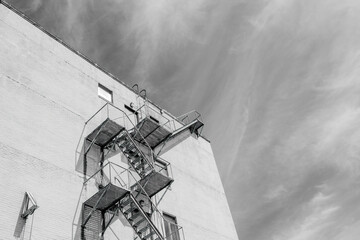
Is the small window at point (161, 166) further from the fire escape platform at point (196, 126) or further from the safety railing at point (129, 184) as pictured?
the fire escape platform at point (196, 126)

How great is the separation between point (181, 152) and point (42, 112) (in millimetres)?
10188

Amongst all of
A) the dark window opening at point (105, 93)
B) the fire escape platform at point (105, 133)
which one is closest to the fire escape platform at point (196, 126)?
the dark window opening at point (105, 93)

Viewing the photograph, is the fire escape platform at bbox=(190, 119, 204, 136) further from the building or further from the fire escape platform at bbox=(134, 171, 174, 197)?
the fire escape platform at bbox=(134, 171, 174, 197)

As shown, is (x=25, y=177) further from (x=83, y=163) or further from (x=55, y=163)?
(x=83, y=163)

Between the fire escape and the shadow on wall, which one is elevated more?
the fire escape

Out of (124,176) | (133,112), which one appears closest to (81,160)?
(124,176)

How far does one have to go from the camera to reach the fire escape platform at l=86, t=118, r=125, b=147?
17203mm

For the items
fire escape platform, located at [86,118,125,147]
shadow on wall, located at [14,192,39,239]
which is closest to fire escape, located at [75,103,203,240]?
fire escape platform, located at [86,118,125,147]

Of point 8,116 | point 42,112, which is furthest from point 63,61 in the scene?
point 8,116

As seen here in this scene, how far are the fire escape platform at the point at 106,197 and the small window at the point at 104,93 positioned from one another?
706cm

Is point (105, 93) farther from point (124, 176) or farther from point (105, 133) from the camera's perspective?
point (124, 176)

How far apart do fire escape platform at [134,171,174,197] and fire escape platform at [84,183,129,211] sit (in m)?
2.32

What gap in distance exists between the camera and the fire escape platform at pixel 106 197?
14656 millimetres

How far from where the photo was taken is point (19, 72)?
53.2ft
